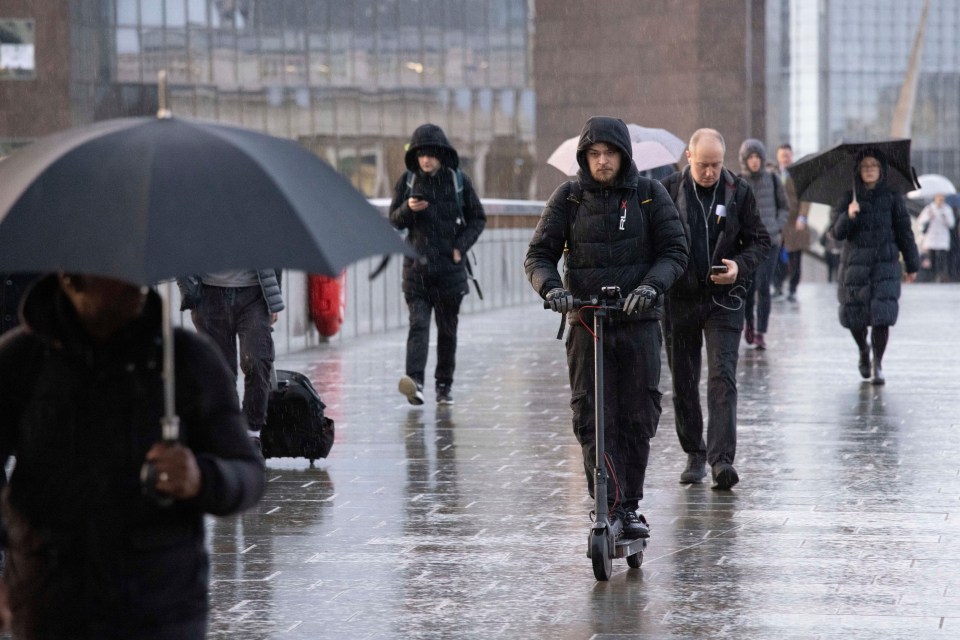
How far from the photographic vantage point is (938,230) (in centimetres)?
3259

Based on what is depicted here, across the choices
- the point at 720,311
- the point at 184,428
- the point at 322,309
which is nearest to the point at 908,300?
the point at 322,309

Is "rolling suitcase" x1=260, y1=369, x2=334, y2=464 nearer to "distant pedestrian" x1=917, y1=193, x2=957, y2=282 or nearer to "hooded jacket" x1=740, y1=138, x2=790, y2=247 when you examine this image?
"hooded jacket" x1=740, y1=138, x2=790, y2=247

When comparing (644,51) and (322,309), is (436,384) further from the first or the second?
(644,51)

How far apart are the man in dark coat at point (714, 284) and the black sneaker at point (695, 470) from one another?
0.48 feet

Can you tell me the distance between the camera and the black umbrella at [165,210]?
322 centimetres

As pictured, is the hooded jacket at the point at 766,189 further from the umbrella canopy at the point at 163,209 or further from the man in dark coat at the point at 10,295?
the umbrella canopy at the point at 163,209

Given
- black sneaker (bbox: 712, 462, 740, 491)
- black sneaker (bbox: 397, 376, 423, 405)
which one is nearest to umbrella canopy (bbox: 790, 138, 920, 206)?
black sneaker (bbox: 397, 376, 423, 405)

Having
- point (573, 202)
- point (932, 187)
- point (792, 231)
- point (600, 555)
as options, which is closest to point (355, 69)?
point (932, 187)

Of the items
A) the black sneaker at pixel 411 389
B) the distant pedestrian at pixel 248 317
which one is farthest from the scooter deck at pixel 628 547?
the black sneaker at pixel 411 389

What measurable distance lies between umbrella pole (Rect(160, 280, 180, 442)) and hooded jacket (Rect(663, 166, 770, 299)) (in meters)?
5.48

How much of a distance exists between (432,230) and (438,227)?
48mm

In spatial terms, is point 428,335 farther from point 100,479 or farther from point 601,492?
point 100,479

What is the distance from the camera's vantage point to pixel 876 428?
1103cm

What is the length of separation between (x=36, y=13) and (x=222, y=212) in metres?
54.2
